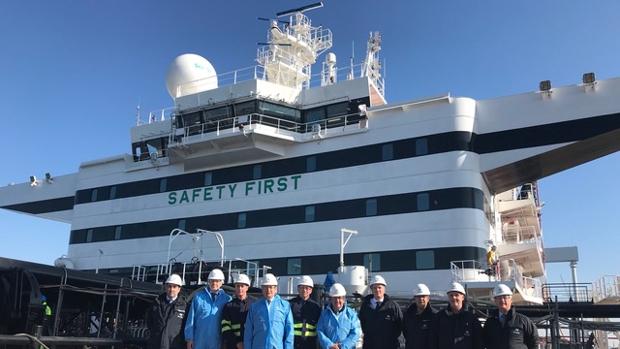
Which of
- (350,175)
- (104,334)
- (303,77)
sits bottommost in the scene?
(104,334)

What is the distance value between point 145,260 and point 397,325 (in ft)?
59.1

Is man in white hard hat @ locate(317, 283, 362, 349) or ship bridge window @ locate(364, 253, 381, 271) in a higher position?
ship bridge window @ locate(364, 253, 381, 271)

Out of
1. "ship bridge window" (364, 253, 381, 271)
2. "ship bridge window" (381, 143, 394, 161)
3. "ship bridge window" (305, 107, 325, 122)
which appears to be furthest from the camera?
"ship bridge window" (305, 107, 325, 122)

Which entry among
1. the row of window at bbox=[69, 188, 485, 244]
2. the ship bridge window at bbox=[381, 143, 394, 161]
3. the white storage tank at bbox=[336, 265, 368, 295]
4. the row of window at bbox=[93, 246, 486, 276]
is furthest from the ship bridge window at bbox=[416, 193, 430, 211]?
the white storage tank at bbox=[336, 265, 368, 295]

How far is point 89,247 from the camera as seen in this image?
2461 cm

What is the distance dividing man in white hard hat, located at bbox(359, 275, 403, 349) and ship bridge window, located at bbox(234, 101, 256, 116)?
15.2 meters

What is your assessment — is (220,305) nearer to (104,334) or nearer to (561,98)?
(104,334)

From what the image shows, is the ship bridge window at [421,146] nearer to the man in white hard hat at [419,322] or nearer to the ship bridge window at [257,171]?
the ship bridge window at [257,171]

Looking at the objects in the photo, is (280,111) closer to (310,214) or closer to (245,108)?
(245,108)

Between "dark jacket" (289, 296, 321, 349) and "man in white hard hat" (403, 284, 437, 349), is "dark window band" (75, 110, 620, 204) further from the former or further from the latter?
"dark jacket" (289, 296, 321, 349)

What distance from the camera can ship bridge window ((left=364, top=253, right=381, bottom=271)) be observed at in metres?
18.2

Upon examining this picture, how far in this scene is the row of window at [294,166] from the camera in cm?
1836

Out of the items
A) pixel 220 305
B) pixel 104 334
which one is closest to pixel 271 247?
pixel 104 334

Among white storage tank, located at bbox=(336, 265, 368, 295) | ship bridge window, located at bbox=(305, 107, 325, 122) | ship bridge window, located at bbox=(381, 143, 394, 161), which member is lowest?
white storage tank, located at bbox=(336, 265, 368, 295)
